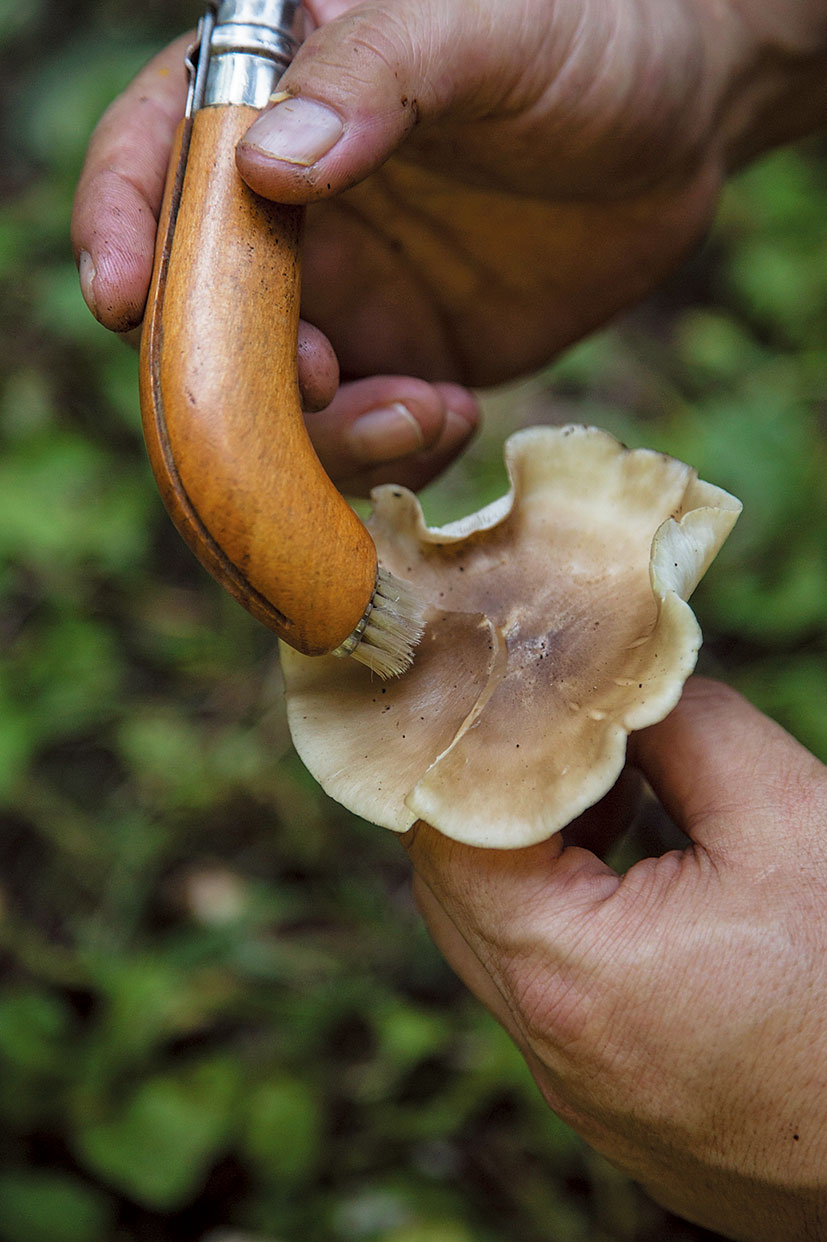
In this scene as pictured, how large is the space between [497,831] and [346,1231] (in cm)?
127

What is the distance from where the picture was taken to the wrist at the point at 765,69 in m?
2.38

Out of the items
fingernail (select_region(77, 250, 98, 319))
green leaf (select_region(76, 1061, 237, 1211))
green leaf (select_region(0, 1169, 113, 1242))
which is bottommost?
green leaf (select_region(0, 1169, 113, 1242))

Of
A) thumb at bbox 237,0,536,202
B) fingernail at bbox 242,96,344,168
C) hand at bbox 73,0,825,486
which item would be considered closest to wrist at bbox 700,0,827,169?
hand at bbox 73,0,825,486

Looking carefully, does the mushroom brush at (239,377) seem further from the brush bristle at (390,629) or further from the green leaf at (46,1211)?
the green leaf at (46,1211)

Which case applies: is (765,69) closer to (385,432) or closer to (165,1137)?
(385,432)

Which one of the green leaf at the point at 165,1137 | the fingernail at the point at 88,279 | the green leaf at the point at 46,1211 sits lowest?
the green leaf at the point at 46,1211

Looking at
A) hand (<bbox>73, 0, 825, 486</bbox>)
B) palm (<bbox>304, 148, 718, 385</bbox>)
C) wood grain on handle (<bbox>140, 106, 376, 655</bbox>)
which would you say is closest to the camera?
wood grain on handle (<bbox>140, 106, 376, 655</bbox>)

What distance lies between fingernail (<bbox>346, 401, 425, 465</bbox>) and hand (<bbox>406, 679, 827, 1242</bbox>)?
3.13ft

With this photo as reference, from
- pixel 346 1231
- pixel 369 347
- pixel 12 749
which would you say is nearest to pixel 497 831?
pixel 346 1231

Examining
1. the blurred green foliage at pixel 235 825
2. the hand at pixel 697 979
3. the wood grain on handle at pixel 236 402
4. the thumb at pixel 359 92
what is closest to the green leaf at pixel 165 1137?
the blurred green foliage at pixel 235 825

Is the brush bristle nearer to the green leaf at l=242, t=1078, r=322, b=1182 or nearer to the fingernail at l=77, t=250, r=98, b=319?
the fingernail at l=77, t=250, r=98, b=319

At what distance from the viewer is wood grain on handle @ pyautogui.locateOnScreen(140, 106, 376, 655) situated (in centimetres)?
117

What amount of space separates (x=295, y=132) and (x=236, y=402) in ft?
1.19

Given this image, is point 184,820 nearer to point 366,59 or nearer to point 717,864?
point 717,864
